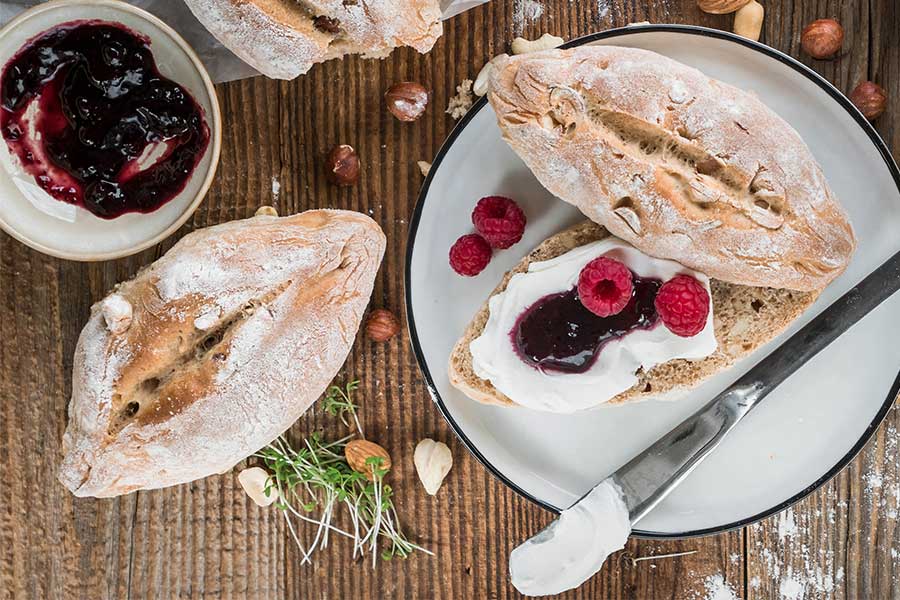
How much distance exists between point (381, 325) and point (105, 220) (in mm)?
594

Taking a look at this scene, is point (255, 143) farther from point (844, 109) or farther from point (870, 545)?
point (870, 545)

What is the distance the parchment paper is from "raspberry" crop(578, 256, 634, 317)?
0.66m

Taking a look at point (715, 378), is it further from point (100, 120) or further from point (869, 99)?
point (100, 120)

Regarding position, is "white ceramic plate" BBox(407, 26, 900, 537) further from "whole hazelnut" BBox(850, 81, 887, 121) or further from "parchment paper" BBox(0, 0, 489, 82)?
"parchment paper" BBox(0, 0, 489, 82)

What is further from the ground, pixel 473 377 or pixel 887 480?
pixel 473 377

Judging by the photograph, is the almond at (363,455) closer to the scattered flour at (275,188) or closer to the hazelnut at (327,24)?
the scattered flour at (275,188)

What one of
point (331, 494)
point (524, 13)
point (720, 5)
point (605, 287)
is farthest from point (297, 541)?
point (720, 5)

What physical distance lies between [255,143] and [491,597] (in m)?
1.14

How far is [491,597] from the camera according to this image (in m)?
1.99

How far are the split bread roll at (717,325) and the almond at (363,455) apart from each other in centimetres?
27

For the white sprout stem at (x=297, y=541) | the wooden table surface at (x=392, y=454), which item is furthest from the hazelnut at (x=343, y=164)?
the white sprout stem at (x=297, y=541)

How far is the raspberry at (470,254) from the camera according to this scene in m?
1.80

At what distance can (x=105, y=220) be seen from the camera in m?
1.71

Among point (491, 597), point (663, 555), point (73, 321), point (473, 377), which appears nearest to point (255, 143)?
point (73, 321)
